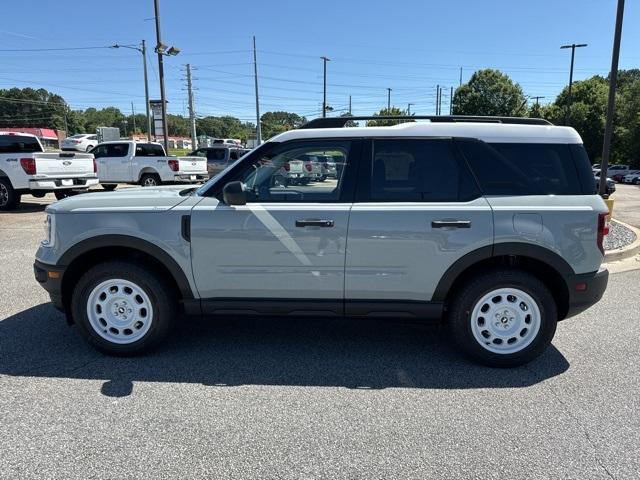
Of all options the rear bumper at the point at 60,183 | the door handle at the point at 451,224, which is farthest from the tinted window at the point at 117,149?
the door handle at the point at 451,224

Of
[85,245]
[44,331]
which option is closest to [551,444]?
[85,245]

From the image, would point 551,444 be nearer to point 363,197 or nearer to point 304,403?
point 304,403

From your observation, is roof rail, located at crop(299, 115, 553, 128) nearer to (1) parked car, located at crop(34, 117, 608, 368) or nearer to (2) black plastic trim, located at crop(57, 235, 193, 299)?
(1) parked car, located at crop(34, 117, 608, 368)

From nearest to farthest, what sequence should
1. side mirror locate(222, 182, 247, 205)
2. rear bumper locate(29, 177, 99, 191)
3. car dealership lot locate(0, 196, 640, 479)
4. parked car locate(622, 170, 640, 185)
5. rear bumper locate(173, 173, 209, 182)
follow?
car dealership lot locate(0, 196, 640, 479) < side mirror locate(222, 182, 247, 205) < rear bumper locate(29, 177, 99, 191) < rear bumper locate(173, 173, 209, 182) < parked car locate(622, 170, 640, 185)

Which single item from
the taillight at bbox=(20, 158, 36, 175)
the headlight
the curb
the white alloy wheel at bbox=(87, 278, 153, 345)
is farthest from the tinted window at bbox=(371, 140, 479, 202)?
the taillight at bbox=(20, 158, 36, 175)

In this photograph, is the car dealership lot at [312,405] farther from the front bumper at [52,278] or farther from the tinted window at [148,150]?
the tinted window at [148,150]

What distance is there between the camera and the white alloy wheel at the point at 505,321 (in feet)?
12.4

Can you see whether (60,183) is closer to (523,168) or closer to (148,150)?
(148,150)

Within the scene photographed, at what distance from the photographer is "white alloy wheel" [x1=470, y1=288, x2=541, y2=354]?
3791 millimetres

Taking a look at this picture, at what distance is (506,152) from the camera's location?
3.77 meters

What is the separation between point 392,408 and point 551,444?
3.14ft

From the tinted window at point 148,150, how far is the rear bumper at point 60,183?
3.31 metres

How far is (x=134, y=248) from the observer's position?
12.6 ft

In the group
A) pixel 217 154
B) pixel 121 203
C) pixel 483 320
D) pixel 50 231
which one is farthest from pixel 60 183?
pixel 483 320
